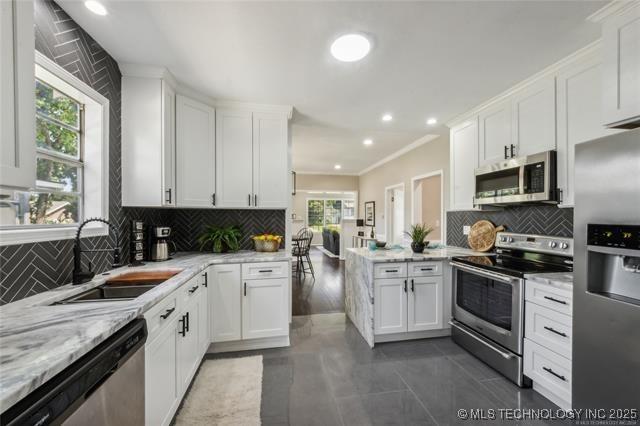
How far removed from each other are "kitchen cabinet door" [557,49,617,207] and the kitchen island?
1.20m

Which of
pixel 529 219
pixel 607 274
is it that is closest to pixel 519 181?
pixel 529 219

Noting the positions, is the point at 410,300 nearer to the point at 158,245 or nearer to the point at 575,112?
the point at 575,112

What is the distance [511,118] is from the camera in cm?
252

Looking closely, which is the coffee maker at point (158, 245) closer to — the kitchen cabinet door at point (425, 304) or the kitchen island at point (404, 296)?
the kitchen island at point (404, 296)

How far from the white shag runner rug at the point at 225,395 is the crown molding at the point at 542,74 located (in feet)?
11.5

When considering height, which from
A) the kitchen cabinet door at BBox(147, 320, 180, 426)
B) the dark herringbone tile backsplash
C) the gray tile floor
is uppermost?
the dark herringbone tile backsplash

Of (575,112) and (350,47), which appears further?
(575,112)

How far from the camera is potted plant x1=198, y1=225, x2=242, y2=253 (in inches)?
112

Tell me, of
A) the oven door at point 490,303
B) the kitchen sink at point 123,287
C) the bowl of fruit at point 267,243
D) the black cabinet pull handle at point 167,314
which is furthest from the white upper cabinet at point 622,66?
the kitchen sink at point 123,287

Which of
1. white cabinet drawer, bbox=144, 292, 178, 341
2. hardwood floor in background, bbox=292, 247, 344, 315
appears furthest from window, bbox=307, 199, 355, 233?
white cabinet drawer, bbox=144, 292, 178, 341

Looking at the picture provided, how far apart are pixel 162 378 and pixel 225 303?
3.30 ft

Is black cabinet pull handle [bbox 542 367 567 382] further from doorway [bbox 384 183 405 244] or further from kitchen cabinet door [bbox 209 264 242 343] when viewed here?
doorway [bbox 384 183 405 244]

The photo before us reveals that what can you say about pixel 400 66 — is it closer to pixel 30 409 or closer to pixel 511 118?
pixel 511 118

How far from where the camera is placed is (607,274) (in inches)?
57.3
